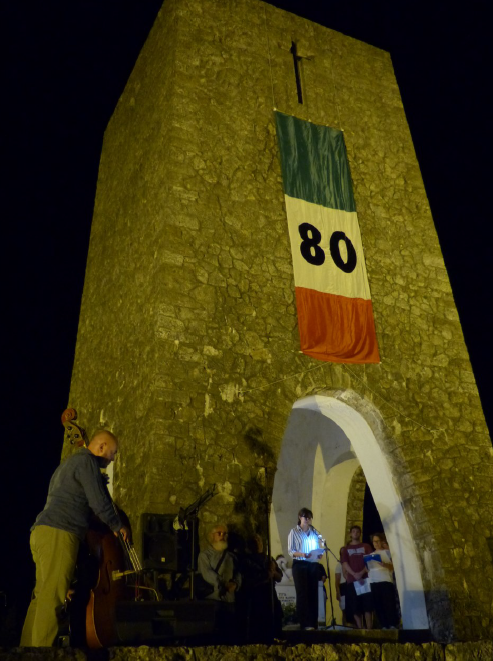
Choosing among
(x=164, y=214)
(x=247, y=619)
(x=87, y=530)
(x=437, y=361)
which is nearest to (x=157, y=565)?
(x=87, y=530)

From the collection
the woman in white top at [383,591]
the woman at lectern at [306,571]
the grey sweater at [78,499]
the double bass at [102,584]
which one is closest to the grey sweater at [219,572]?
the double bass at [102,584]

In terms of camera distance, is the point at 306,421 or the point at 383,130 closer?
the point at 383,130

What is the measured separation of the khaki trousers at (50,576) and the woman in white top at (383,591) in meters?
4.38

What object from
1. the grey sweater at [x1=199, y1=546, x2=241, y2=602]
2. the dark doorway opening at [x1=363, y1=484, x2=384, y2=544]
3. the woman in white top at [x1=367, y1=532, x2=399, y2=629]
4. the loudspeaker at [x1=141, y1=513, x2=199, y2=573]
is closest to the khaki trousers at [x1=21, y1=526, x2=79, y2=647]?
the loudspeaker at [x1=141, y1=513, x2=199, y2=573]

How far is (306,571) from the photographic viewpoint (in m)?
7.19

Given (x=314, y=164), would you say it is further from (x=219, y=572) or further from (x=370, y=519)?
(x=370, y=519)

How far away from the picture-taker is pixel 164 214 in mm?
7750

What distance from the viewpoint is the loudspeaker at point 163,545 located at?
4.81m

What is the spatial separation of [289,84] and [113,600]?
7.82 metres

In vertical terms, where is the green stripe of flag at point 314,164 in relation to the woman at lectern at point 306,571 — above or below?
above

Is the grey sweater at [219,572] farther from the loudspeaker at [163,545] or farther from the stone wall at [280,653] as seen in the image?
the stone wall at [280,653]

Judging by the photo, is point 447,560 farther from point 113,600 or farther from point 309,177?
point 309,177

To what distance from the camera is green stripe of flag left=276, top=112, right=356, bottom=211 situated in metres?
8.95

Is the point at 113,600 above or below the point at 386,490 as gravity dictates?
below
